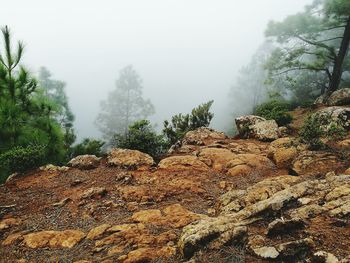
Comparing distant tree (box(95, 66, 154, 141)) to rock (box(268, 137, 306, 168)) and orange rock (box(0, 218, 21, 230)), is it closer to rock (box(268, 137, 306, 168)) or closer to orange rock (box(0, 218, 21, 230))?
rock (box(268, 137, 306, 168))

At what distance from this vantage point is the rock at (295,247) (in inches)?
122

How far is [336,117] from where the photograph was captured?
957 cm

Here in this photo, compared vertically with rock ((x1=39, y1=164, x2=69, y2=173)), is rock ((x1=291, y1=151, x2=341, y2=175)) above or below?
above

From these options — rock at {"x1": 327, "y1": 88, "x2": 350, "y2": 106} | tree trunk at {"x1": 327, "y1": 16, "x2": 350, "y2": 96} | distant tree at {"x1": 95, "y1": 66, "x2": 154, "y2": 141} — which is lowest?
distant tree at {"x1": 95, "y1": 66, "x2": 154, "y2": 141}

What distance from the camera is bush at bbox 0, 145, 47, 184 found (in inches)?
299

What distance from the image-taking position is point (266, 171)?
7094 millimetres

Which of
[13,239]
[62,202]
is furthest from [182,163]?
[13,239]

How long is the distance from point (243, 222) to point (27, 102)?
7.59m

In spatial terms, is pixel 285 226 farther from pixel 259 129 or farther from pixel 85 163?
pixel 259 129

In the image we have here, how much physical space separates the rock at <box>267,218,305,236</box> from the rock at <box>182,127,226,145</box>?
641 cm

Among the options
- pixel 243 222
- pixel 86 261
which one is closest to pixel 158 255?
pixel 86 261

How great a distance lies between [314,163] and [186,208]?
316cm

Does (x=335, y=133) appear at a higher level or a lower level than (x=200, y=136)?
higher

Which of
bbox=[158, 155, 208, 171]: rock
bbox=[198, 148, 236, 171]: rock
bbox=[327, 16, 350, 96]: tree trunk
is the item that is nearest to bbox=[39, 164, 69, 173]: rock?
bbox=[158, 155, 208, 171]: rock
